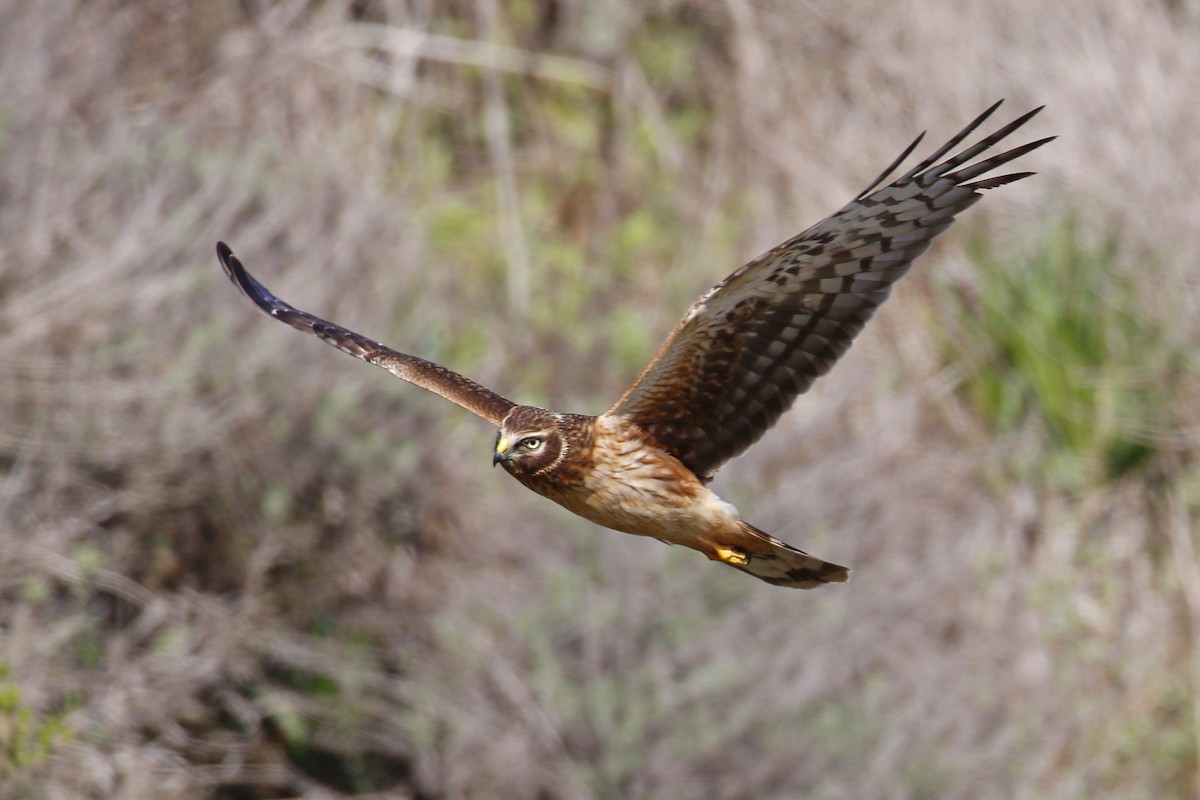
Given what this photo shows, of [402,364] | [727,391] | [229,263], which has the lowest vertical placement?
[402,364]

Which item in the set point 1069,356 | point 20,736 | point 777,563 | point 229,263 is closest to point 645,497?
point 777,563

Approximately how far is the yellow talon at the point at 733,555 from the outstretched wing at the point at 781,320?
0.26m

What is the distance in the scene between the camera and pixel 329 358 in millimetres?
10047

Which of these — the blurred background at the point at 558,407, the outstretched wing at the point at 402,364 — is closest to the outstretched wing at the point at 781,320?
the outstretched wing at the point at 402,364

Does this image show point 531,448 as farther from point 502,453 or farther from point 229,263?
point 229,263

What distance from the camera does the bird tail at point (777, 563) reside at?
241 inches

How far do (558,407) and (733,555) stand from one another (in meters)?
4.89

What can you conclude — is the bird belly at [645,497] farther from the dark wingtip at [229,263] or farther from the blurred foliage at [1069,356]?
the blurred foliage at [1069,356]

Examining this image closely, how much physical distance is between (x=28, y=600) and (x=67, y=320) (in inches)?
53.3

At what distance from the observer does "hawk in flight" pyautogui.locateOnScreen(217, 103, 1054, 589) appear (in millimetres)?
5742

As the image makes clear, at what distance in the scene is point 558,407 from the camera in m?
11.1

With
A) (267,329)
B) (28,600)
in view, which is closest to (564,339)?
(267,329)

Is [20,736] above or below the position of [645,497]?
below

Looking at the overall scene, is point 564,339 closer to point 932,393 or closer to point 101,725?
point 932,393
